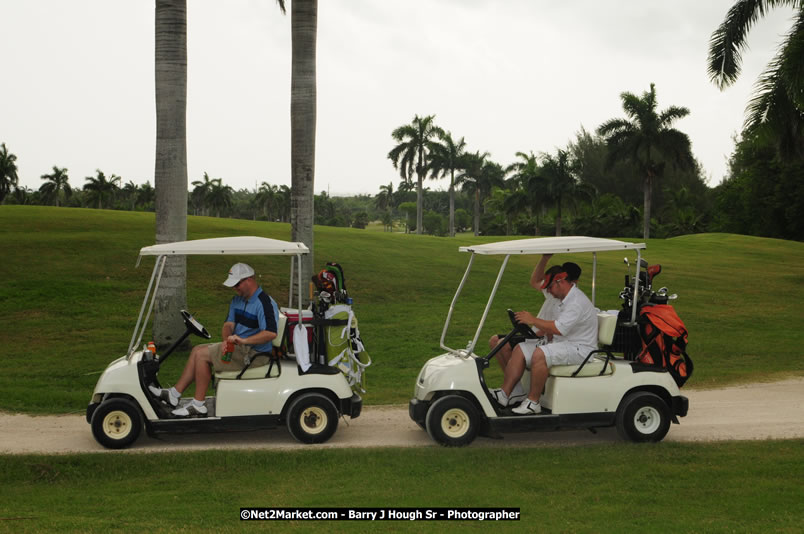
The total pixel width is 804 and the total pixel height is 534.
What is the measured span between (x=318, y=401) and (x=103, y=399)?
214 centimetres

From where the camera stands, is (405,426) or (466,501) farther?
(405,426)

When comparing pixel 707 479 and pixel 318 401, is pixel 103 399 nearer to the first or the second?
pixel 318 401

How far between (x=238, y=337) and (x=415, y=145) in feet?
217

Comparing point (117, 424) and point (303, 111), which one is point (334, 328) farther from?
point (303, 111)

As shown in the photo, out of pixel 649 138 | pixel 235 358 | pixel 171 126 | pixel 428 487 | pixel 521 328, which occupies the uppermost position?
pixel 649 138

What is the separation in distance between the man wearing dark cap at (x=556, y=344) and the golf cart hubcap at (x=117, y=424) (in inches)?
143

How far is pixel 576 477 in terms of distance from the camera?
21.7 ft

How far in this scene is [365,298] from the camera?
2178 cm

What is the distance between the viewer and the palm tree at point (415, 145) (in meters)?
72.6

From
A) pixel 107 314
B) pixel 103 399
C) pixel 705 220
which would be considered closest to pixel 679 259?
pixel 107 314

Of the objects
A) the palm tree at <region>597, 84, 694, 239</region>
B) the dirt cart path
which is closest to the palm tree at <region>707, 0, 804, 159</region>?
the dirt cart path

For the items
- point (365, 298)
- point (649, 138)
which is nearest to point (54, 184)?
point (649, 138)

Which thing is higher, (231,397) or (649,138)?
(649,138)

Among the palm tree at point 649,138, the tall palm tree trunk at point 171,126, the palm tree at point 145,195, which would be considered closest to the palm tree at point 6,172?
the palm tree at point 145,195
